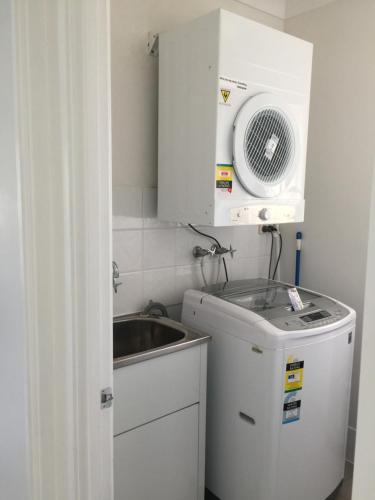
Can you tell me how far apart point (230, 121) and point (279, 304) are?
844mm

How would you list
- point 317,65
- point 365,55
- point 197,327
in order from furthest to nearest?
1. point 317,65
2. point 365,55
3. point 197,327

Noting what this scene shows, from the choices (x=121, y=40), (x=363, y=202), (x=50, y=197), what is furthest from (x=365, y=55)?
(x=50, y=197)

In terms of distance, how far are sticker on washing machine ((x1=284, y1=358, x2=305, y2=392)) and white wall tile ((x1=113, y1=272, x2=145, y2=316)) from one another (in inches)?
30.8

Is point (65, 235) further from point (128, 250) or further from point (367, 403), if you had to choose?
point (128, 250)

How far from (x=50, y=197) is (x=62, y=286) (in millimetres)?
213

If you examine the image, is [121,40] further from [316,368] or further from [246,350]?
[316,368]

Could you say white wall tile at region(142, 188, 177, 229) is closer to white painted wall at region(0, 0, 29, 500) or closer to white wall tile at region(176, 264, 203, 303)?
white wall tile at region(176, 264, 203, 303)

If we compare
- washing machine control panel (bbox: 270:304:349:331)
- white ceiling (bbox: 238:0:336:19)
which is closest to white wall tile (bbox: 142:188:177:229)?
washing machine control panel (bbox: 270:304:349:331)

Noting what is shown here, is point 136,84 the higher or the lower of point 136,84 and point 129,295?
the higher

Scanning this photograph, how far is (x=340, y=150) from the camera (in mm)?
2318

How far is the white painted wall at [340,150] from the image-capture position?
86.3 inches

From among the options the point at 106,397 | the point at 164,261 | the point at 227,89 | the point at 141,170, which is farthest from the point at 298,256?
the point at 106,397

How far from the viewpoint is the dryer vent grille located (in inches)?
71.0

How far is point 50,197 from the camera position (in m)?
1.00
